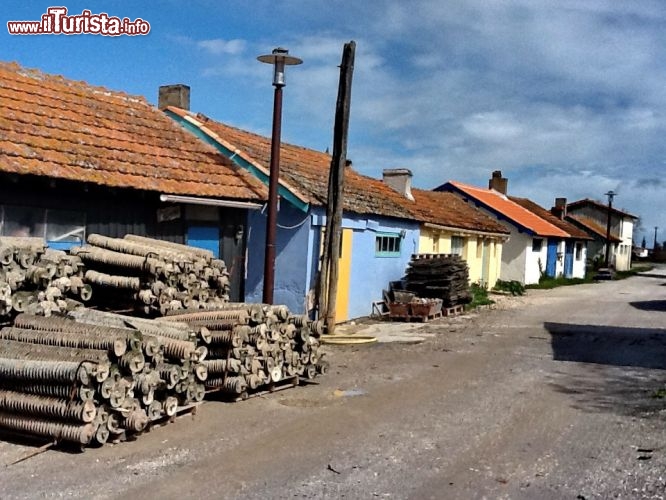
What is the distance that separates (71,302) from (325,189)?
28.7 feet

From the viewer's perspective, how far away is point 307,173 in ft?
56.0

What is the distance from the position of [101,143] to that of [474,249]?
1807 cm

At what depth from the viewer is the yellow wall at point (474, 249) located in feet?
71.3

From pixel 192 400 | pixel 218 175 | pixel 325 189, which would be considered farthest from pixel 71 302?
pixel 325 189

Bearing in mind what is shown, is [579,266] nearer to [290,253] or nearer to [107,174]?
[290,253]

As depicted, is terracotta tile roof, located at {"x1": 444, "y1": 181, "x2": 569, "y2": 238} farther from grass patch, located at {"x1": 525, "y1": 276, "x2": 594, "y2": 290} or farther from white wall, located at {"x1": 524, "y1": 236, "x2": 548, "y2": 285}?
grass patch, located at {"x1": 525, "y1": 276, "x2": 594, "y2": 290}

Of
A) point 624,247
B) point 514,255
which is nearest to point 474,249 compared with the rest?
point 514,255

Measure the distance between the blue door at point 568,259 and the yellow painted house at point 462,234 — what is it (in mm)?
12356

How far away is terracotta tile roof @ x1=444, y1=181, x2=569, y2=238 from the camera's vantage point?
3391cm

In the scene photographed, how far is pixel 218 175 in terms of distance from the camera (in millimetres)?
13414

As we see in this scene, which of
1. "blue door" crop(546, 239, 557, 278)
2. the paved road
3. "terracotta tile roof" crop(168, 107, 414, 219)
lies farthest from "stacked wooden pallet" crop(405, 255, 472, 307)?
"blue door" crop(546, 239, 557, 278)

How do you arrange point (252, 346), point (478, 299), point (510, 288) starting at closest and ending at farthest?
point (252, 346) → point (478, 299) → point (510, 288)

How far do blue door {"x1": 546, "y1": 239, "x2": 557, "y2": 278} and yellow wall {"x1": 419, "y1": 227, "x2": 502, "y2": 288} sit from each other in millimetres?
9320

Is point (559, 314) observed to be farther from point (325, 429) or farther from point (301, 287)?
point (325, 429)
